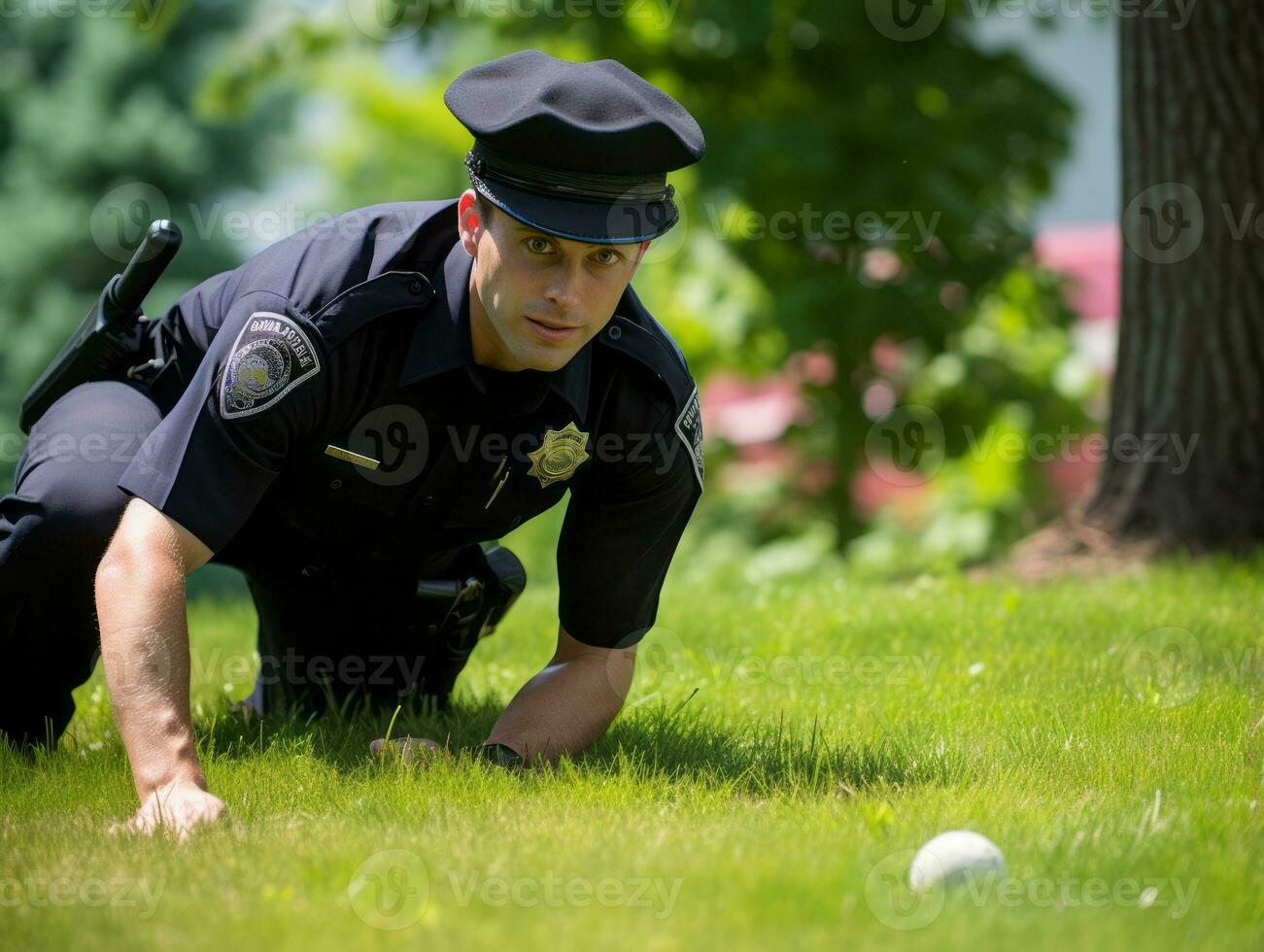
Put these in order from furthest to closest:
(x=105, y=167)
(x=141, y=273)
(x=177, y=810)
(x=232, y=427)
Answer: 1. (x=105, y=167)
2. (x=141, y=273)
3. (x=232, y=427)
4. (x=177, y=810)

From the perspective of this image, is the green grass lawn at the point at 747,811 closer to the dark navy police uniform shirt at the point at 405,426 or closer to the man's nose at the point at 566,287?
the dark navy police uniform shirt at the point at 405,426

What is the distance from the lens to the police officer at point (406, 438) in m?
2.85

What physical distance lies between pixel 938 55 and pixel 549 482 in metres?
7.15

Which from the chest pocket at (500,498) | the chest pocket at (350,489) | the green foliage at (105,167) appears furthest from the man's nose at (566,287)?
the green foliage at (105,167)

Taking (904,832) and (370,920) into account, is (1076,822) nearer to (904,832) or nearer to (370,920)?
(904,832)

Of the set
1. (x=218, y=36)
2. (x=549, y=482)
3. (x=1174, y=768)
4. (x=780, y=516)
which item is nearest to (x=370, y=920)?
(x=549, y=482)

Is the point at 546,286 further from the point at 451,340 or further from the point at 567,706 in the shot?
the point at 567,706

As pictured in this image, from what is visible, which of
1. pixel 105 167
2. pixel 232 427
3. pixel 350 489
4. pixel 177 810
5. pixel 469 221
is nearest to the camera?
pixel 177 810

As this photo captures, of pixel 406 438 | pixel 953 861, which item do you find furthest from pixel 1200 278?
pixel 953 861

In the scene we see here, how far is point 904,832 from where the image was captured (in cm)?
269

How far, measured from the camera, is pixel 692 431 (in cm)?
339

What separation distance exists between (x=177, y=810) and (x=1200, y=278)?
16.1 ft

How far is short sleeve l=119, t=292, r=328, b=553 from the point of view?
9.31 ft

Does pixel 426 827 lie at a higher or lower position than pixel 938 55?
lower
